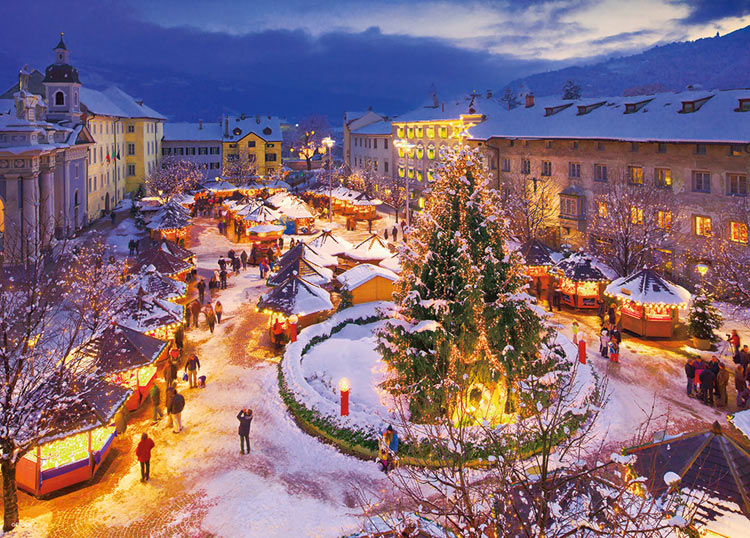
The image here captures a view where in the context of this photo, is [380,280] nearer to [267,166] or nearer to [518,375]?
[518,375]

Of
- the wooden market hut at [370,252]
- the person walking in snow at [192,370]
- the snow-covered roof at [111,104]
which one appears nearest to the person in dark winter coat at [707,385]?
the person walking in snow at [192,370]

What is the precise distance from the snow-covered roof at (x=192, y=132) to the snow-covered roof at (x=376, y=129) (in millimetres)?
24239

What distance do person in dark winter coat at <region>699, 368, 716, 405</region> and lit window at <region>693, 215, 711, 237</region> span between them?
616 inches

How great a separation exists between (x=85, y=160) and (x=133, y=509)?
46.8 m

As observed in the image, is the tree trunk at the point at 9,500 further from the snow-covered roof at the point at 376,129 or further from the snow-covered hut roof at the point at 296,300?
the snow-covered roof at the point at 376,129

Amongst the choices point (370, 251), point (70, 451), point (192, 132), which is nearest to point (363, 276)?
point (370, 251)

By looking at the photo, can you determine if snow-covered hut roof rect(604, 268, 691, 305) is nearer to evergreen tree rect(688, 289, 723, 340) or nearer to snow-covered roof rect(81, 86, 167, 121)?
evergreen tree rect(688, 289, 723, 340)

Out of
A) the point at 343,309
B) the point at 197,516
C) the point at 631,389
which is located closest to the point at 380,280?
the point at 343,309

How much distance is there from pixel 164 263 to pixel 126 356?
1344cm

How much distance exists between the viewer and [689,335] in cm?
2338

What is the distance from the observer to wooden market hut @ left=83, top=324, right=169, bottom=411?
1620 cm

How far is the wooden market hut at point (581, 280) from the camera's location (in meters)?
28.1

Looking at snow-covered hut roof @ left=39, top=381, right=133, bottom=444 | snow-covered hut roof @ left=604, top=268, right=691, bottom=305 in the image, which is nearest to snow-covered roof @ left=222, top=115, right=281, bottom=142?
snow-covered hut roof @ left=604, top=268, right=691, bottom=305

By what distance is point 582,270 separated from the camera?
1111 inches
